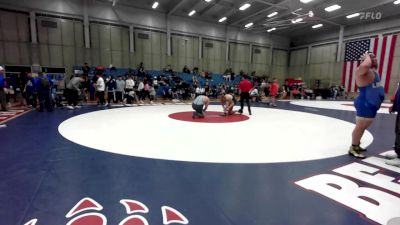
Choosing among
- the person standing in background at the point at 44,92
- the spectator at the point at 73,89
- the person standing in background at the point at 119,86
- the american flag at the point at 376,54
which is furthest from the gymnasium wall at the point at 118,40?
the person standing in background at the point at 44,92

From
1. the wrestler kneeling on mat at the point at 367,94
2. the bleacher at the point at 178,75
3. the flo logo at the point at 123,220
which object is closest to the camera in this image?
the flo logo at the point at 123,220

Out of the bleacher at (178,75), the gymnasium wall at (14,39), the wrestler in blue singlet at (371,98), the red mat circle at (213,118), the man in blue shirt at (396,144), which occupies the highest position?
the gymnasium wall at (14,39)

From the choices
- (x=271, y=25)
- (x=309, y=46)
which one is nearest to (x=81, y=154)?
(x=271, y=25)

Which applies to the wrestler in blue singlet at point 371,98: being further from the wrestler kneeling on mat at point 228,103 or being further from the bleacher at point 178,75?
the bleacher at point 178,75

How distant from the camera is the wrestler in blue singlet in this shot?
3162 millimetres

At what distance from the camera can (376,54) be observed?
18.2m

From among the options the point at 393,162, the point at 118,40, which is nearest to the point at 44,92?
the point at 393,162

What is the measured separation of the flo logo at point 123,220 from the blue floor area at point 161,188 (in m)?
0.04

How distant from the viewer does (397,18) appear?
665 inches

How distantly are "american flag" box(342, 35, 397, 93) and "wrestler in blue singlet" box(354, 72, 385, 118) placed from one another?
18751mm

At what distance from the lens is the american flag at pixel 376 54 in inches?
684

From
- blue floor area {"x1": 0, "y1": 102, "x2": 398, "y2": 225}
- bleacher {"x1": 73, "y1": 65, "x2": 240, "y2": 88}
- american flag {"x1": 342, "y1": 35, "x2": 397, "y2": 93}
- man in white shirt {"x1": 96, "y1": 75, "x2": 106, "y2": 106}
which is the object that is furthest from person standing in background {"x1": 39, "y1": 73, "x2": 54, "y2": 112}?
american flag {"x1": 342, "y1": 35, "x2": 397, "y2": 93}

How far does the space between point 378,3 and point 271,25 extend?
25.6 feet

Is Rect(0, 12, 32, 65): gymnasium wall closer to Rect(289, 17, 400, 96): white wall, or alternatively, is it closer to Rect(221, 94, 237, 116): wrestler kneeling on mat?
Rect(221, 94, 237, 116): wrestler kneeling on mat
